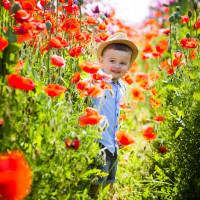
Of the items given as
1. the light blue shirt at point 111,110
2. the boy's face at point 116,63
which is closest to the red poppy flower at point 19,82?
the light blue shirt at point 111,110

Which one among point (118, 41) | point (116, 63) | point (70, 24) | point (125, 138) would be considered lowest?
point (125, 138)

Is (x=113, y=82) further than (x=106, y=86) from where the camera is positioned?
Yes

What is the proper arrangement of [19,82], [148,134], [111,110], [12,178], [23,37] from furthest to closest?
1. [148,134]
2. [111,110]
3. [23,37]
4. [19,82]
5. [12,178]

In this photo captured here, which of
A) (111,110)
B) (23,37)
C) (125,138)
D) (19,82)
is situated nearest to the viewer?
(19,82)

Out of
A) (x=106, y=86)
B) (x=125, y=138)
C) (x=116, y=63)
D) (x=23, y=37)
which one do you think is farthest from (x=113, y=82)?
(x=23, y=37)

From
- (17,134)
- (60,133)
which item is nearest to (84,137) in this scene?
(60,133)

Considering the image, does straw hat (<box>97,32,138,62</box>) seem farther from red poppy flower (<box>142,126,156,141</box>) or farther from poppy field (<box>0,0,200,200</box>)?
red poppy flower (<box>142,126,156,141</box>)

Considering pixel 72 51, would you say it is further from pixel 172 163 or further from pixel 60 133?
pixel 172 163

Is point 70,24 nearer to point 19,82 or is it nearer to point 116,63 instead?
point 116,63

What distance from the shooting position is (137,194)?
2.12m

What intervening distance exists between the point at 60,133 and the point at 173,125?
1339 mm

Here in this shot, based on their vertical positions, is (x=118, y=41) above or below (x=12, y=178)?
above

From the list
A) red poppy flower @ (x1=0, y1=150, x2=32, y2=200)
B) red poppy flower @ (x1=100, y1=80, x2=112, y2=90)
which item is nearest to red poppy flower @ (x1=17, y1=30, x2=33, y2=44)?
red poppy flower @ (x1=100, y1=80, x2=112, y2=90)

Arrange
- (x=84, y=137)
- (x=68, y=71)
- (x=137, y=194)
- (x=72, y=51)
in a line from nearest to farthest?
1. (x=84, y=137)
2. (x=72, y=51)
3. (x=68, y=71)
4. (x=137, y=194)
